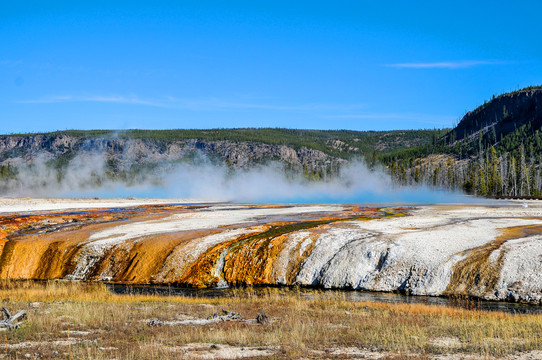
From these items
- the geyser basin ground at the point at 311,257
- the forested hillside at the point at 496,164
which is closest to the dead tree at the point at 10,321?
the geyser basin ground at the point at 311,257

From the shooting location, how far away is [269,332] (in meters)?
13.4

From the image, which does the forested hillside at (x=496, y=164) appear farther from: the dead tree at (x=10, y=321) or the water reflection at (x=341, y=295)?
the dead tree at (x=10, y=321)

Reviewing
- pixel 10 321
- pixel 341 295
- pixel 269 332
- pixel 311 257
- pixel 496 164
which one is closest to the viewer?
pixel 10 321

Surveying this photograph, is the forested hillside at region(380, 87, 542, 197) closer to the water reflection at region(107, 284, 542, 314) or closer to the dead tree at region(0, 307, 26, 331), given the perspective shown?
the water reflection at region(107, 284, 542, 314)

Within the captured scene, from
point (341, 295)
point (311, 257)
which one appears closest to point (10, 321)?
point (341, 295)

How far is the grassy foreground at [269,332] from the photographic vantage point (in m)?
11.3

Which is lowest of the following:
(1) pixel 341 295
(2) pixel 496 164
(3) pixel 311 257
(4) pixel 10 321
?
(1) pixel 341 295

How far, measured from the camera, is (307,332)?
13.2 meters

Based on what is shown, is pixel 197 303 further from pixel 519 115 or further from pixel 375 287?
pixel 519 115

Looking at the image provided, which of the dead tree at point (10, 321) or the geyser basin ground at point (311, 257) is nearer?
the dead tree at point (10, 321)

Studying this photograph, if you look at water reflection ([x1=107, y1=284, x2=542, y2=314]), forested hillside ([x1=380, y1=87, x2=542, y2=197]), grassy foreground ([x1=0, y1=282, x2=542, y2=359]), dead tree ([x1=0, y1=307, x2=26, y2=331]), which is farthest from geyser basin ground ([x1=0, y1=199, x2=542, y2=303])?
forested hillside ([x1=380, y1=87, x2=542, y2=197])

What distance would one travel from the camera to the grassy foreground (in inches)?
444

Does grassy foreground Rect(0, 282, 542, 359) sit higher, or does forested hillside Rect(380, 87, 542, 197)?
forested hillside Rect(380, 87, 542, 197)

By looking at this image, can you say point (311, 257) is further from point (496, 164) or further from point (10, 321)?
point (496, 164)
